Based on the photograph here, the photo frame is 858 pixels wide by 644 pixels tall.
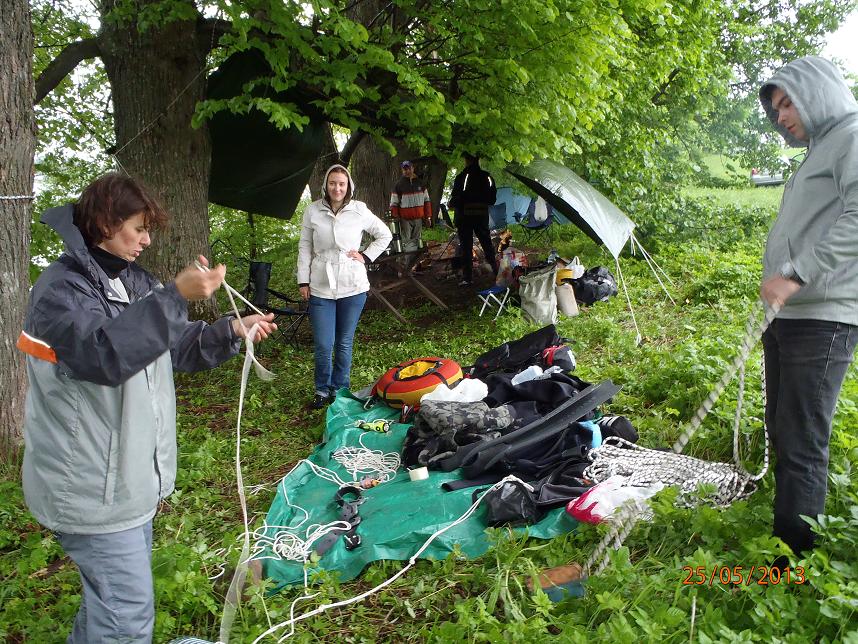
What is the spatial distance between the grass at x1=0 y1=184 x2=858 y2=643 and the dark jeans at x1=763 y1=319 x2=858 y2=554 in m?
0.10

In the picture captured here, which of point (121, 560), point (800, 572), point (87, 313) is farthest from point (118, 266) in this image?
point (800, 572)

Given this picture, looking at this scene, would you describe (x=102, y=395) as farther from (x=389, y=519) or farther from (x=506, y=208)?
(x=506, y=208)

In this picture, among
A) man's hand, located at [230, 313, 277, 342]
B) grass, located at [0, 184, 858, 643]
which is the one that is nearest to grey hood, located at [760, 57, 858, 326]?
grass, located at [0, 184, 858, 643]

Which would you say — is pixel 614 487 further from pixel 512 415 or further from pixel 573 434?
pixel 512 415

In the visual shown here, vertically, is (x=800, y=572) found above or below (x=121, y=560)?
below

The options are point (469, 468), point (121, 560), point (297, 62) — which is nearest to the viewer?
point (121, 560)

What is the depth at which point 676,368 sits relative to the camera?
4367 mm

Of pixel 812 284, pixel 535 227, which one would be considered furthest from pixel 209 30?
pixel 535 227

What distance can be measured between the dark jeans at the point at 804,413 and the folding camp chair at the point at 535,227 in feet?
32.3

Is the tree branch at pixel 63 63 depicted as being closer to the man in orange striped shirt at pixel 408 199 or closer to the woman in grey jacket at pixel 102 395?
the woman in grey jacket at pixel 102 395

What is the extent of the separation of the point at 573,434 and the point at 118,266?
8.50 ft

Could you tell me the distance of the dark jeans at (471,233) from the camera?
9.12 metres

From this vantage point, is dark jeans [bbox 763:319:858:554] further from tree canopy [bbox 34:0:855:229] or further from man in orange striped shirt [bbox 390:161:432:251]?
man in orange striped shirt [bbox 390:161:432:251]
